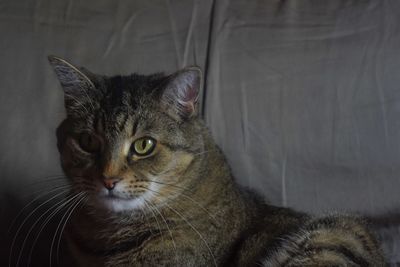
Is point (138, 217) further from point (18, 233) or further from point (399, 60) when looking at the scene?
point (399, 60)

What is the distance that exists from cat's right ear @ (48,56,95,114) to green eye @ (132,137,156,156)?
0.16 metres

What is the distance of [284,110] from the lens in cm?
162

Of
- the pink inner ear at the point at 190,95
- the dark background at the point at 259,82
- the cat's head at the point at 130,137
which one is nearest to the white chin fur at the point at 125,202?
the cat's head at the point at 130,137

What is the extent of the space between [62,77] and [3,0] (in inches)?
23.3

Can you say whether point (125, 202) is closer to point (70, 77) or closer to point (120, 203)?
point (120, 203)

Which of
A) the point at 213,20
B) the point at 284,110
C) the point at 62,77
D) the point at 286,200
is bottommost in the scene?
the point at 286,200

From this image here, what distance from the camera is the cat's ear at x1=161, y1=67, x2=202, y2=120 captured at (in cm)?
117

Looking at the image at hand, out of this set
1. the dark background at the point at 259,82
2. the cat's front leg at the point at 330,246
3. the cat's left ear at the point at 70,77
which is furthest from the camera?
the dark background at the point at 259,82

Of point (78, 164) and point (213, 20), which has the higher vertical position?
point (213, 20)

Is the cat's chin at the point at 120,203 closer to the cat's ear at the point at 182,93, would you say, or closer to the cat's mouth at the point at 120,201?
the cat's mouth at the point at 120,201

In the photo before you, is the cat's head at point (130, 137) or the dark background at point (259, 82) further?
the dark background at point (259, 82)

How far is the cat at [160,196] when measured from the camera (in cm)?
114

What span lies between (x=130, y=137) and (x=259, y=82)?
2.08ft

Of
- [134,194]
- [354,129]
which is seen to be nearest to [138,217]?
[134,194]
